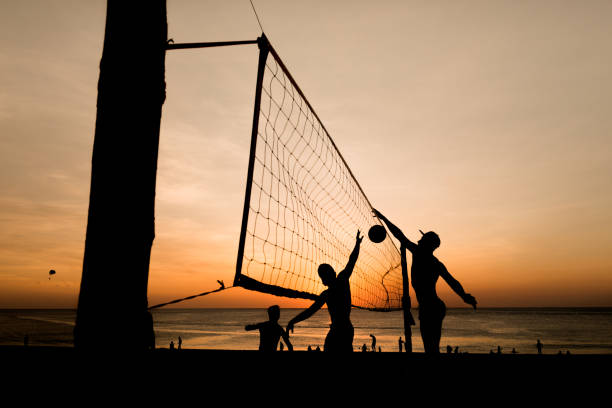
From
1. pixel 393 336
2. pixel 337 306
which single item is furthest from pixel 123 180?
pixel 393 336

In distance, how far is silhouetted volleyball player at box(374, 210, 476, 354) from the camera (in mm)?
4121

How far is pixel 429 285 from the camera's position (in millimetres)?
4352

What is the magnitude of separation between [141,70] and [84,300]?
47.7 inches

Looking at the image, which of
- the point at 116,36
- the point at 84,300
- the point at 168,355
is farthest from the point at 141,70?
the point at 168,355

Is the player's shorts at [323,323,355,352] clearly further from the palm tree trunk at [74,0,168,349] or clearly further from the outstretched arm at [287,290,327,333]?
the palm tree trunk at [74,0,168,349]

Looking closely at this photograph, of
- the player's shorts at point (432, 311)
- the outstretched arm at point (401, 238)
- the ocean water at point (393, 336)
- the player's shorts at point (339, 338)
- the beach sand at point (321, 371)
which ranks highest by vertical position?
the outstretched arm at point (401, 238)

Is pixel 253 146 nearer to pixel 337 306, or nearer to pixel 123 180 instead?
pixel 123 180

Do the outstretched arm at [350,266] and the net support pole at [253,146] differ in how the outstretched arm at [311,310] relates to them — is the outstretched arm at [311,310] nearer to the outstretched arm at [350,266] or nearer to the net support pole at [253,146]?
the outstretched arm at [350,266]

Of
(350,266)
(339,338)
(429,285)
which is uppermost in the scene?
(350,266)

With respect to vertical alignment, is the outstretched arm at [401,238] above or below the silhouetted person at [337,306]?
above

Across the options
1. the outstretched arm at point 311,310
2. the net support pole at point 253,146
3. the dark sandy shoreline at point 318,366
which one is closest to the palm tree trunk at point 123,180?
the dark sandy shoreline at point 318,366

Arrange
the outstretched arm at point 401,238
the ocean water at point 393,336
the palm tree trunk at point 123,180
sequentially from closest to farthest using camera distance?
the palm tree trunk at point 123,180 < the outstretched arm at point 401,238 < the ocean water at point 393,336

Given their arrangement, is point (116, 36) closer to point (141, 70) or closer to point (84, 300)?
point (141, 70)

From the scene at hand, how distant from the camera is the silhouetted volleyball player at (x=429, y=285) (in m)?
4.12
